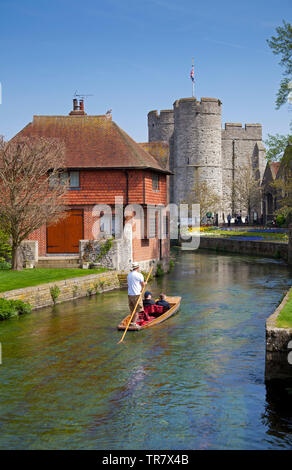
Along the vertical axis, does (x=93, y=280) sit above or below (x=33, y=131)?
below

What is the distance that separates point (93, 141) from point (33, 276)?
11466mm

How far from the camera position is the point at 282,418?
1113 centimetres

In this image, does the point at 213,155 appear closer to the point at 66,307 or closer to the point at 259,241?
the point at 259,241

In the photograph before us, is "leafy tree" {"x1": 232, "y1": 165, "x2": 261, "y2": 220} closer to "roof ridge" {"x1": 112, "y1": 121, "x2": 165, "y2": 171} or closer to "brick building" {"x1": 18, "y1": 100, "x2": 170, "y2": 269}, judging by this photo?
"roof ridge" {"x1": 112, "y1": 121, "x2": 165, "y2": 171}

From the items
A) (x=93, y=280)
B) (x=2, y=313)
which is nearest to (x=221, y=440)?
→ (x=2, y=313)

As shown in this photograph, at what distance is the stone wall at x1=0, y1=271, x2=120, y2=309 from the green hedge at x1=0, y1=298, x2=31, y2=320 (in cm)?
37

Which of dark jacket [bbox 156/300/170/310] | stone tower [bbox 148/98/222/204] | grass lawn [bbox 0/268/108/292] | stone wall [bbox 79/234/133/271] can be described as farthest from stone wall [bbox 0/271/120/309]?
stone tower [bbox 148/98/222/204]

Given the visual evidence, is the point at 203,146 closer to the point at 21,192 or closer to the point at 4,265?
the point at 21,192

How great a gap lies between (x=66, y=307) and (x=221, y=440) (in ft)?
45.1

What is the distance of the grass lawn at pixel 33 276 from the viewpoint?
77.0ft

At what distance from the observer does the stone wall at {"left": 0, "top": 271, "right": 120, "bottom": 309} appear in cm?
2191

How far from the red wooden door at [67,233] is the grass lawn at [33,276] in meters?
4.40
